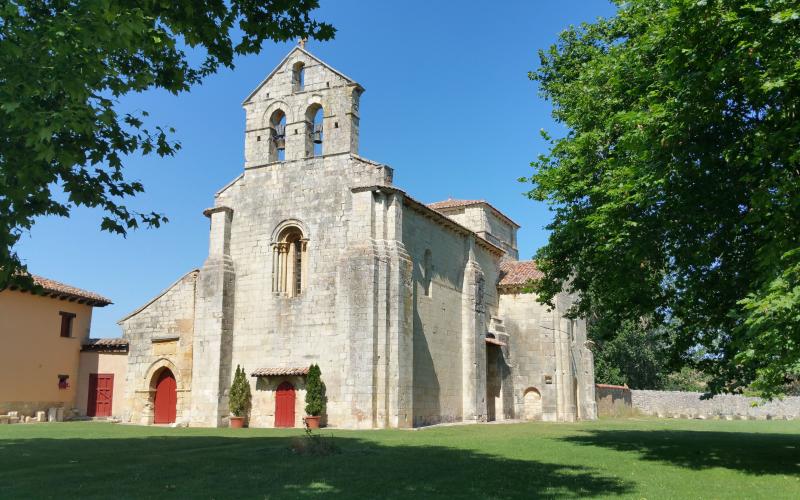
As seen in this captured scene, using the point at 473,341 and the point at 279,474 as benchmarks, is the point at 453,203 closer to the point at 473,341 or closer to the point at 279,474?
the point at 473,341

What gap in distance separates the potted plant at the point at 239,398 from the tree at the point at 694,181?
513 inches

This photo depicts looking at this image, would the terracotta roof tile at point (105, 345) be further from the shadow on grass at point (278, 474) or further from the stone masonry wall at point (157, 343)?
the shadow on grass at point (278, 474)

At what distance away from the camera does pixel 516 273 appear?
37.4 m

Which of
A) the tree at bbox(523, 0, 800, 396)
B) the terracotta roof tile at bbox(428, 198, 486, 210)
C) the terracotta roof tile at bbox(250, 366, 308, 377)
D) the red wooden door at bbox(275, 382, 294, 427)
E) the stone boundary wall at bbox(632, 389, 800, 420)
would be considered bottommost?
the stone boundary wall at bbox(632, 389, 800, 420)

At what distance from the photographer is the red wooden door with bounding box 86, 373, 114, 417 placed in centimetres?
3578

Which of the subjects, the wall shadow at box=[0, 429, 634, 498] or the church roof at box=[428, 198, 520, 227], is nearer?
the wall shadow at box=[0, 429, 634, 498]

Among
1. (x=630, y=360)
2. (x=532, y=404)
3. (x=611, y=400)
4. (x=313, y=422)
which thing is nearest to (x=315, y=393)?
(x=313, y=422)

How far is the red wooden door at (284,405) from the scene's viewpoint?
84.9 ft

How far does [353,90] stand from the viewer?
27125 mm

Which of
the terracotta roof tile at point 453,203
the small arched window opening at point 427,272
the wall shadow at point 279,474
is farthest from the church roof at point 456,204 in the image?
the wall shadow at point 279,474

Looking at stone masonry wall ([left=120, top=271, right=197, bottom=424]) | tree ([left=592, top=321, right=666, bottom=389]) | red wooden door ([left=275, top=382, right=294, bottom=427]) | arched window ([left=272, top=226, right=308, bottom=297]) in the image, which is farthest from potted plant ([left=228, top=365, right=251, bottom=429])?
tree ([left=592, top=321, right=666, bottom=389])

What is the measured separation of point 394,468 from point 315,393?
12595 mm

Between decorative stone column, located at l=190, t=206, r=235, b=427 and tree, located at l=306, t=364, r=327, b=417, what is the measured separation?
409 cm

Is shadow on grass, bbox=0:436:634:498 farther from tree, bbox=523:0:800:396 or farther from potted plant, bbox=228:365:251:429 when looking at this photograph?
potted plant, bbox=228:365:251:429
